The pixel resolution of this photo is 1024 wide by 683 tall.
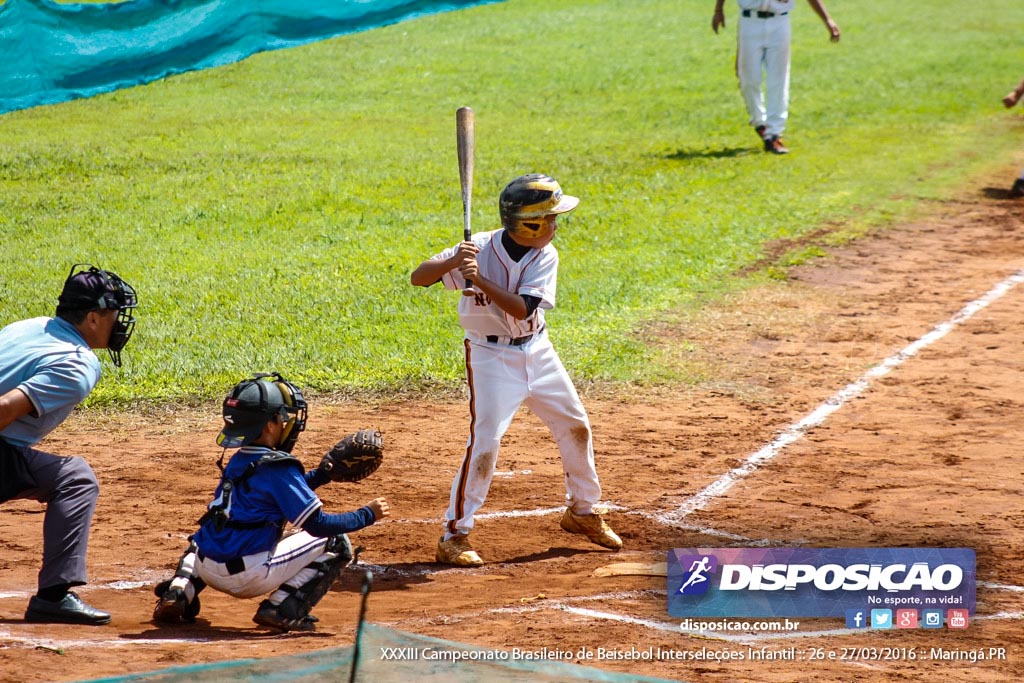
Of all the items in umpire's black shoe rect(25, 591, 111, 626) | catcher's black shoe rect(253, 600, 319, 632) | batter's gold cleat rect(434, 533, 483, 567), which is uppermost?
umpire's black shoe rect(25, 591, 111, 626)

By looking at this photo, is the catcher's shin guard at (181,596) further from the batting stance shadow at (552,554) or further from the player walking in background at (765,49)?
the player walking in background at (765,49)

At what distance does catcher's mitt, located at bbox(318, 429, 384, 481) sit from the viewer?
591cm

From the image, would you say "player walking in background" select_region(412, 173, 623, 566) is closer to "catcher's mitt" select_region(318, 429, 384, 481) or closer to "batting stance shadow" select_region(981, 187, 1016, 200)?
"catcher's mitt" select_region(318, 429, 384, 481)

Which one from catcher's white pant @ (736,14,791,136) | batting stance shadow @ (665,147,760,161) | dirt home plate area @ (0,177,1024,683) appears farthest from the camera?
batting stance shadow @ (665,147,760,161)

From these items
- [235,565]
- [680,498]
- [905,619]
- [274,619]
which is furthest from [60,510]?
[905,619]

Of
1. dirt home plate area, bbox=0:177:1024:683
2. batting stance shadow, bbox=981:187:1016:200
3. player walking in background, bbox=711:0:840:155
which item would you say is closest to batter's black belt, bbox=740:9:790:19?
player walking in background, bbox=711:0:840:155

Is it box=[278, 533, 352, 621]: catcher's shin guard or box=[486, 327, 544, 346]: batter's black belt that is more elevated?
box=[486, 327, 544, 346]: batter's black belt

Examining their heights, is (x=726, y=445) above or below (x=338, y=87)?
below

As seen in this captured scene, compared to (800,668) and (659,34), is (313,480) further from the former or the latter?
(659,34)

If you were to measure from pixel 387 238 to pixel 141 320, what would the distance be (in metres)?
3.26

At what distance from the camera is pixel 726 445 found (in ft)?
28.0

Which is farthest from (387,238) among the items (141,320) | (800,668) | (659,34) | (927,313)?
(659,34)

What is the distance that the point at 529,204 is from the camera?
6.27 metres

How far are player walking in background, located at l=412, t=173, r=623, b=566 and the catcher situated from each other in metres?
1.04
